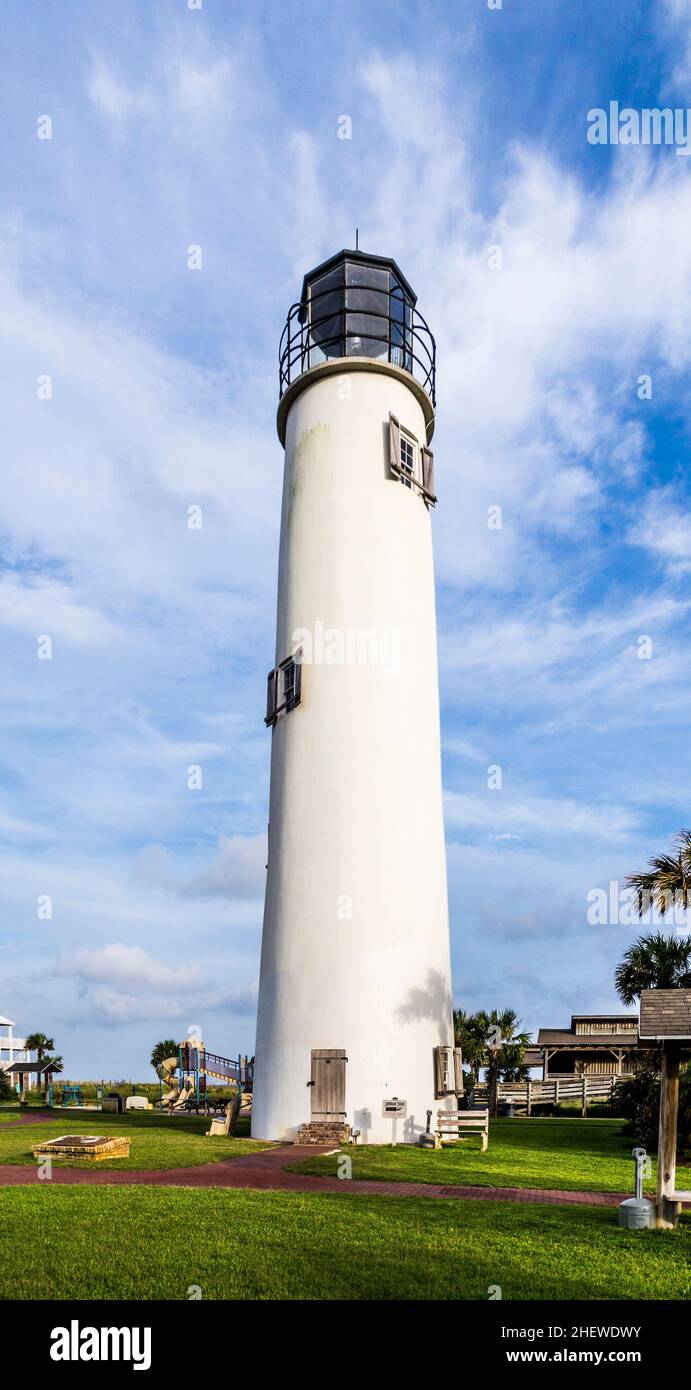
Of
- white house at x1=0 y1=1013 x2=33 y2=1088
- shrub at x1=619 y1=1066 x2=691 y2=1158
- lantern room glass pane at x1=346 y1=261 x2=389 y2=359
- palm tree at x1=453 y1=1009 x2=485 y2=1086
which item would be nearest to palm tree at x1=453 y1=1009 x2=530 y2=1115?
palm tree at x1=453 y1=1009 x2=485 y2=1086

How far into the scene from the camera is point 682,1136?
21.7 m

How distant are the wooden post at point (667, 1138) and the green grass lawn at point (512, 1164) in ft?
11.7

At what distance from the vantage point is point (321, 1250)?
10570 millimetres

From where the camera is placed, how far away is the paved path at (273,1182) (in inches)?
585

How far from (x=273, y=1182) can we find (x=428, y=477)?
19.2 meters

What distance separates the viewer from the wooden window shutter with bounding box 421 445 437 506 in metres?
28.6

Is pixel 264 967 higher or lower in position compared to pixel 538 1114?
higher

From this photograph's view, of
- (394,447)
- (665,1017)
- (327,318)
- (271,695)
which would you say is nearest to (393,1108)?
(271,695)

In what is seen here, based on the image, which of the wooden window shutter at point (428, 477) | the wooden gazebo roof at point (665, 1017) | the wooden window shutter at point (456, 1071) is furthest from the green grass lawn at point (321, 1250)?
the wooden window shutter at point (428, 477)
